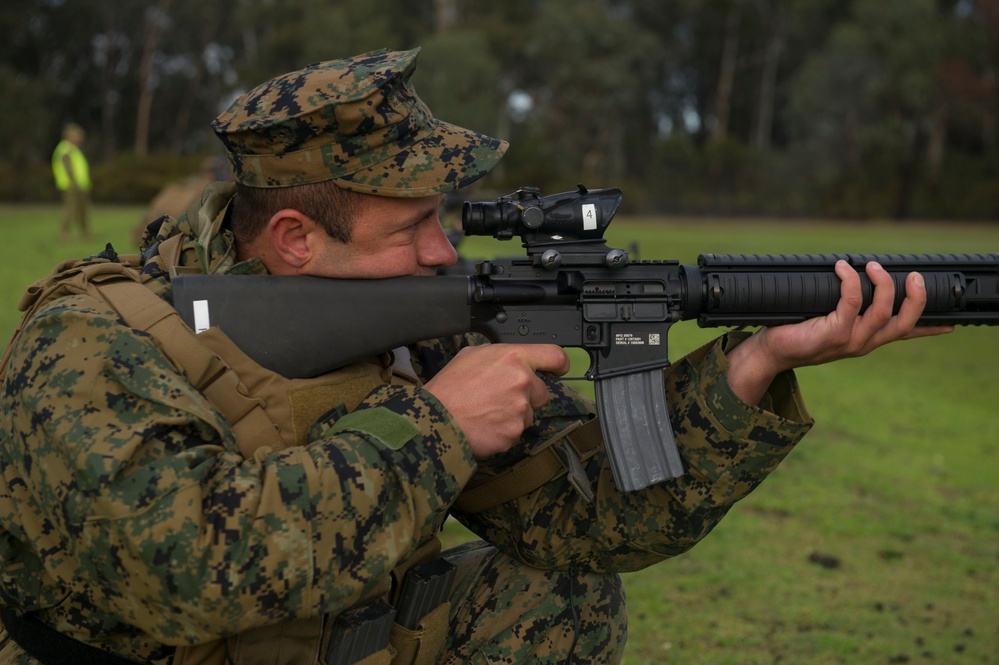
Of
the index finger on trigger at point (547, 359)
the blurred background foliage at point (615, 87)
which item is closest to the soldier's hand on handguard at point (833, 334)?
the index finger on trigger at point (547, 359)

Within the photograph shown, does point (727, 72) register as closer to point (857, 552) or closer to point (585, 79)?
point (585, 79)

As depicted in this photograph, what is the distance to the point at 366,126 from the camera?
294cm

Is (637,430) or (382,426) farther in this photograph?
(637,430)

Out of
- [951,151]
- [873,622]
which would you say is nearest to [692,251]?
[873,622]

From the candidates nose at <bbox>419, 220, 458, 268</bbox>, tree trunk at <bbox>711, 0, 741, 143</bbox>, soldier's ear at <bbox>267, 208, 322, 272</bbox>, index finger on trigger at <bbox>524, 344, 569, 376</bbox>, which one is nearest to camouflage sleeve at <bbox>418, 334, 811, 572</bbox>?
index finger on trigger at <bbox>524, 344, 569, 376</bbox>

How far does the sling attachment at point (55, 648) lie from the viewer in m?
2.79

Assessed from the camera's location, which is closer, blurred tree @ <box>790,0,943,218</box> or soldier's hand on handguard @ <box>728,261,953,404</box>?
soldier's hand on handguard @ <box>728,261,953,404</box>

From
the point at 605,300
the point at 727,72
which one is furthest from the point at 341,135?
the point at 727,72

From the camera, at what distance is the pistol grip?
3.17 metres

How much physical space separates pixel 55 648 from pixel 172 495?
73 centimetres

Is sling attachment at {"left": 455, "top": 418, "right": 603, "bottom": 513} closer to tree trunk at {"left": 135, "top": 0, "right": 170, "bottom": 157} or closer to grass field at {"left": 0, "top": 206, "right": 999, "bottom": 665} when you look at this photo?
grass field at {"left": 0, "top": 206, "right": 999, "bottom": 665}

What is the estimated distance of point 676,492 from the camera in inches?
128

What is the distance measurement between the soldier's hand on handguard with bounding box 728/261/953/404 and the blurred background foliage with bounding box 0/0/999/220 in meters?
38.6

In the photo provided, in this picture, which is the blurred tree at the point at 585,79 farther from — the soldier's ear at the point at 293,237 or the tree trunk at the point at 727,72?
the soldier's ear at the point at 293,237
